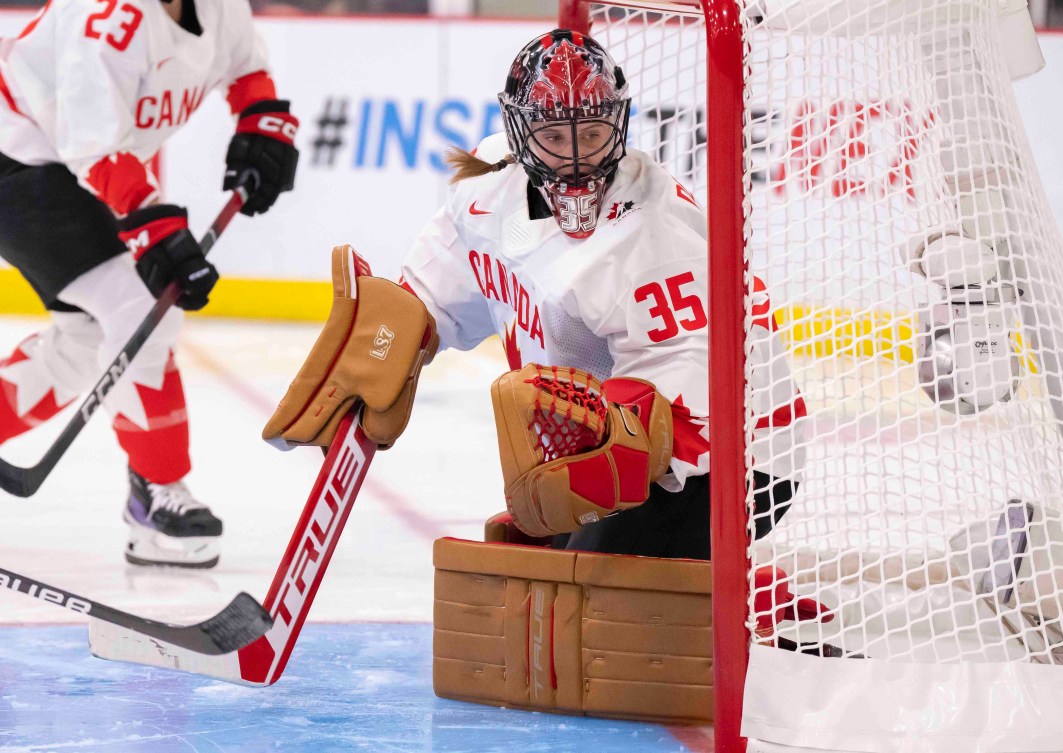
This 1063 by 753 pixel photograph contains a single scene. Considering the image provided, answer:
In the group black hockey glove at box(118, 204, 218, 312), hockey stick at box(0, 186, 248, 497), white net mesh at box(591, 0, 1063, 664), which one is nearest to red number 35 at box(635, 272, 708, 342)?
white net mesh at box(591, 0, 1063, 664)

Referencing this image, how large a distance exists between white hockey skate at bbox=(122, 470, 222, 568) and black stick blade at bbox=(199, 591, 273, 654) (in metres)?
0.96

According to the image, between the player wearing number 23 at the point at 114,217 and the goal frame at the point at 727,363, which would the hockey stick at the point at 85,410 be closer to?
the player wearing number 23 at the point at 114,217

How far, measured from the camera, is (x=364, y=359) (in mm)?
2041

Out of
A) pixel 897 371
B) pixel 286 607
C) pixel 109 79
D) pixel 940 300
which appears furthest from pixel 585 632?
pixel 109 79

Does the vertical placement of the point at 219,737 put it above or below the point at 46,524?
below

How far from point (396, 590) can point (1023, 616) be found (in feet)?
3.87

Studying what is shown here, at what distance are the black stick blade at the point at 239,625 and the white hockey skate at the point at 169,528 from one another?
0.96 metres

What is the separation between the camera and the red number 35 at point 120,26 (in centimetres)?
278

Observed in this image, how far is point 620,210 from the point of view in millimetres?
2018

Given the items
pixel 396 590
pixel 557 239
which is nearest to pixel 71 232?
pixel 396 590

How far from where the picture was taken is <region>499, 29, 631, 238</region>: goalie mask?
1.97 meters

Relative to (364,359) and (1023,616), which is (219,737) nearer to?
(364,359)

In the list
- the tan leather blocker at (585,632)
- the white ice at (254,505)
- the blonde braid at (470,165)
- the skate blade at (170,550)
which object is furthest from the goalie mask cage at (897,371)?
the skate blade at (170,550)

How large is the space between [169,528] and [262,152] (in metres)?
0.84
